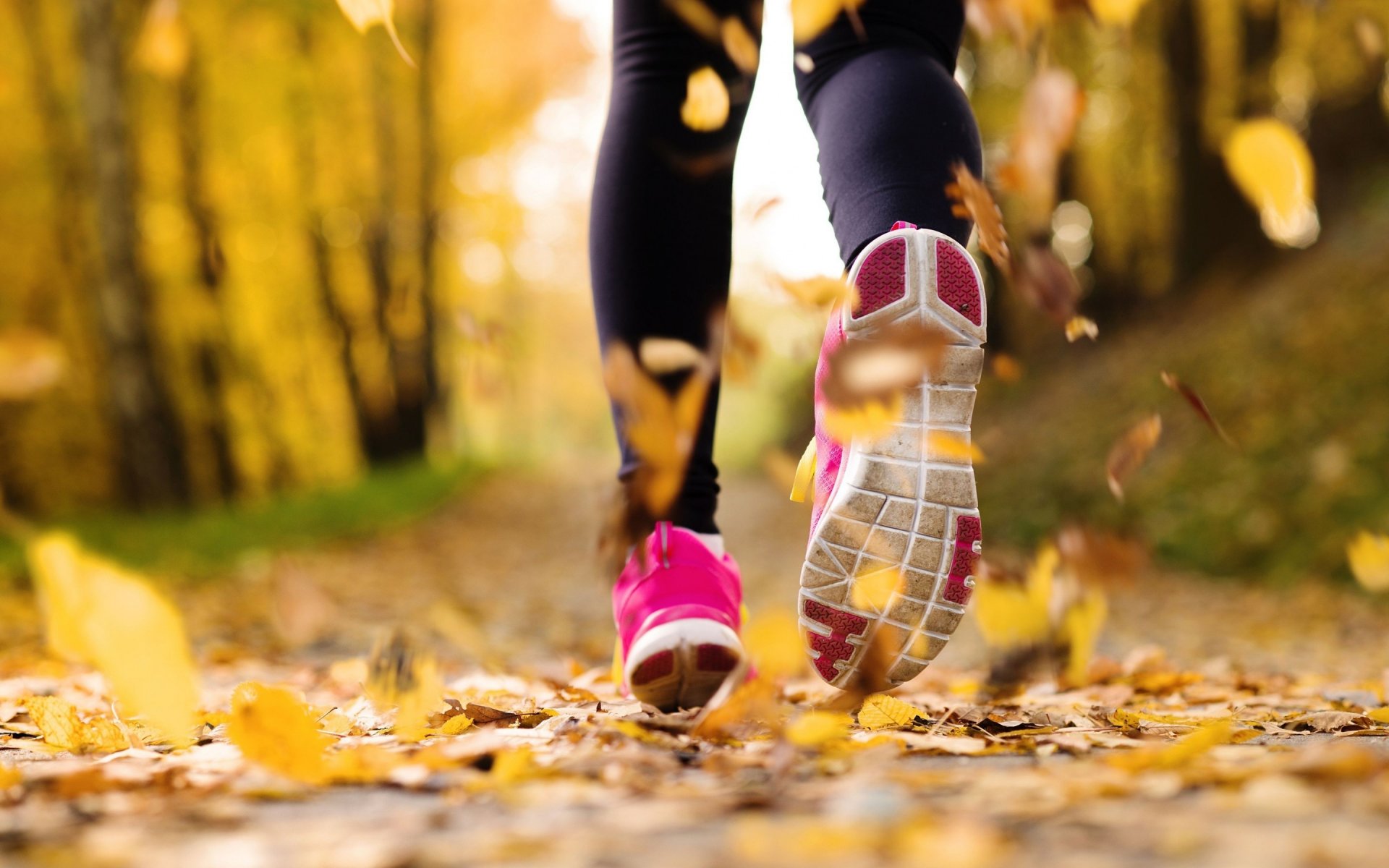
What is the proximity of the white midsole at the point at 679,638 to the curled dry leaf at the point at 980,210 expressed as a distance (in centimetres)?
55

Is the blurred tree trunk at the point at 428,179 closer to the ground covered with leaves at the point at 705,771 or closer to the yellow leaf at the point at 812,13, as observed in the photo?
the ground covered with leaves at the point at 705,771

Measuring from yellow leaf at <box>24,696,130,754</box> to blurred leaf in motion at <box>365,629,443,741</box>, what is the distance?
0.93ft

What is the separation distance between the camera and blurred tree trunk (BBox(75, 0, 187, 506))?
264 inches

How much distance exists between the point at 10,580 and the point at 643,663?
463 cm

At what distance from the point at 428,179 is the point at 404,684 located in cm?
1107

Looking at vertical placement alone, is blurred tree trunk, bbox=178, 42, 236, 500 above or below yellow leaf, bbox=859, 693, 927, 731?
above

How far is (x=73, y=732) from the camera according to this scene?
1237 millimetres

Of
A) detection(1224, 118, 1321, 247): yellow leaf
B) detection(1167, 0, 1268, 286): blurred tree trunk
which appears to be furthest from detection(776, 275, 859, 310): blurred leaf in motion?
detection(1167, 0, 1268, 286): blurred tree trunk

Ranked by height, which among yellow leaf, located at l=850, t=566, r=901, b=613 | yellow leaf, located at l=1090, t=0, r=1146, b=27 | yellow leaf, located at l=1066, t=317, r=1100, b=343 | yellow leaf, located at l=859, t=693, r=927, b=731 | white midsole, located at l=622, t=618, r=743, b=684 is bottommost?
yellow leaf, located at l=859, t=693, r=927, b=731

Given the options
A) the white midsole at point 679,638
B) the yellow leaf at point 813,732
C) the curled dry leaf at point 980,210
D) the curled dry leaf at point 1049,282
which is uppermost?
the curled dry leaf at point 980,210

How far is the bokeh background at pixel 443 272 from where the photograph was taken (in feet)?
19.7

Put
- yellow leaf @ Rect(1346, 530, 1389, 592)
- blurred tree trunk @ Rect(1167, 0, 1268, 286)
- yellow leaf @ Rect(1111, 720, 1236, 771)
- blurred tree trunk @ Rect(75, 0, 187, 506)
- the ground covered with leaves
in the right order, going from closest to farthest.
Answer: the ground covered with leaves < yellow leaf @ Rect(1111, 720, 1236, 771) < yellow leaf @ Rect(1346, 530, 1389, 592) < blurred tree trunk @ Rect(75, 0, 187, 506) < blurred tree trunk @ Rect(1167, 0, 1268, 286)

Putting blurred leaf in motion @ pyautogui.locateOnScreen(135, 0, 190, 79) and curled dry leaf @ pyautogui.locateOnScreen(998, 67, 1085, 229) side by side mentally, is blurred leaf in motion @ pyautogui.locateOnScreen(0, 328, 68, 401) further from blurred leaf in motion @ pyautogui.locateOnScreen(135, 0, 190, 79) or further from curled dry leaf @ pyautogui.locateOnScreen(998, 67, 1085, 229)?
curled dry leaf @ pyautogui.locateOnScreen(998, 67, 1085, 229)

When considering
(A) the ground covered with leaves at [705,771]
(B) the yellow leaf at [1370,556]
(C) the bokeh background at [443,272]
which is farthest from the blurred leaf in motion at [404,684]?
(C) the bokeh background at [443,272]
